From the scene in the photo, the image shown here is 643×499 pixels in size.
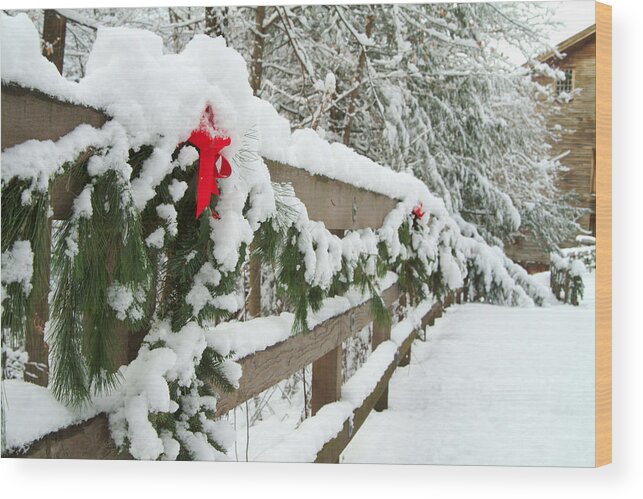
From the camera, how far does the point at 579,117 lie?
6.21 ft

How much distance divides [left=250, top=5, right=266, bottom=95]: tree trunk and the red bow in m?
1.17

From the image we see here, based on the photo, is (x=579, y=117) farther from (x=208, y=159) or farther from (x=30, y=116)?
(x=30, y=116)

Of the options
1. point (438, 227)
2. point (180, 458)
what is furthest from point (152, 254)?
point (438, 227)

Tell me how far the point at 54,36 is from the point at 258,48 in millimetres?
830

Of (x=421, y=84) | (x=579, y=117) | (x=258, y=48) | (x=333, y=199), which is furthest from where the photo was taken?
(x=421, y=84)

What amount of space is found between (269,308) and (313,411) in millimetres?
502

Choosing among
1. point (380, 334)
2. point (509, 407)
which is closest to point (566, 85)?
point (509, 407)

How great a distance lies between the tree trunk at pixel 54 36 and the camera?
165 centimetres

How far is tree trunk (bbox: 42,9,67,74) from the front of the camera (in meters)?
1.65

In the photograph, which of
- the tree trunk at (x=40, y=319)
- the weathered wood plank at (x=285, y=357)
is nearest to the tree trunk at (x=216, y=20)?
the weathered wood plank at (x=285, y=357)

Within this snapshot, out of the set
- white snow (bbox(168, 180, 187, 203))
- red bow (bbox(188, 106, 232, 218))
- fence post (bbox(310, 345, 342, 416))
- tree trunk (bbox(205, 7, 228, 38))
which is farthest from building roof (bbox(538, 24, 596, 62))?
white snow (bbox(168, 180, 187, 203))

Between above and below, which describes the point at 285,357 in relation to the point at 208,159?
below

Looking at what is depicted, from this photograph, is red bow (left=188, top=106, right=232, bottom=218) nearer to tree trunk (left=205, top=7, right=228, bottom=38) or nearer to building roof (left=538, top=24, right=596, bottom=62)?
tree trunk (left=205, top=7, right=228, bottom=38)

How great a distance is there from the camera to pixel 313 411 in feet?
6.01
